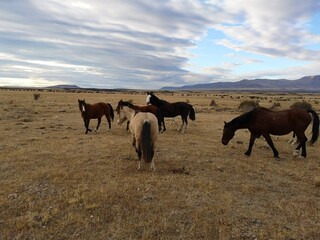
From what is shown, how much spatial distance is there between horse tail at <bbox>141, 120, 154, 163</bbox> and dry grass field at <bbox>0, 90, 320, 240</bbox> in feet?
1.70

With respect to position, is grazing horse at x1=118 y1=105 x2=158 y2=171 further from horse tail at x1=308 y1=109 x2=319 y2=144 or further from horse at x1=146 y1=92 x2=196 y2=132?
horse at x1=146 y1=92 x2=196 y2=132

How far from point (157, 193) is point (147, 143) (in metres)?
1.72

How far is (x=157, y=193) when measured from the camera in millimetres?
7184

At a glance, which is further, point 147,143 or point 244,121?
point 244,121

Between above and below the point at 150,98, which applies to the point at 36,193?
below

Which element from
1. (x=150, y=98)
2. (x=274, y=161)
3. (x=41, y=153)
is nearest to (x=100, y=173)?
(x=41, y=153)

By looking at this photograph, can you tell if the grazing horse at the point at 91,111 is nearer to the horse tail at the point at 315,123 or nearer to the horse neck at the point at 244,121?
the horse neck at the point at 244,121

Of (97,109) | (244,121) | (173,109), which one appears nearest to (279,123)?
(244,121)

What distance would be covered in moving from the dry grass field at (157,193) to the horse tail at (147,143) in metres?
0.52

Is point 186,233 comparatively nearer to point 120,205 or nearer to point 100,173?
point 120,205

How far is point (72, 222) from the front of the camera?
5770 mm

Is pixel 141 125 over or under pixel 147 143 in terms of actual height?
over

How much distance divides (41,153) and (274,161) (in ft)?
27.3

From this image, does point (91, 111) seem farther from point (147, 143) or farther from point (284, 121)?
point (284, 121)
